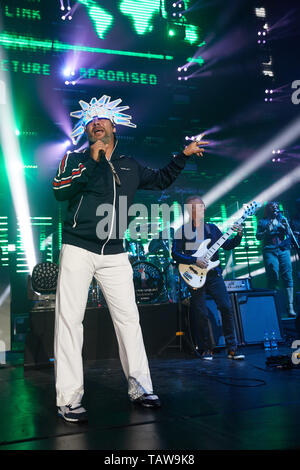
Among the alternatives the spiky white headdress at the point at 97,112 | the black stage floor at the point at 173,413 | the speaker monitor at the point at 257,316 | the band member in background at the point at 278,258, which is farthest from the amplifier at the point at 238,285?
the spiky white headdress at the point at 97,112

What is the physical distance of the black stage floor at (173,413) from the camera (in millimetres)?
1842

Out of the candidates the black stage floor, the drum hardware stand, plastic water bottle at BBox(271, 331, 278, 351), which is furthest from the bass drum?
plastic water bottle at BBox(271, 331, 278, 351)

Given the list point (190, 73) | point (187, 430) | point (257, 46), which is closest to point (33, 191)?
point (190, 73)

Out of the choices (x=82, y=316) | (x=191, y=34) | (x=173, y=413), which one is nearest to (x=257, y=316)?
(x=173, y=413)

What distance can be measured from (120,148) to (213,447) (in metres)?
8.55

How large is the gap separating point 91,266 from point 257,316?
4.16m

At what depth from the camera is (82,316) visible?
2625 millimetres

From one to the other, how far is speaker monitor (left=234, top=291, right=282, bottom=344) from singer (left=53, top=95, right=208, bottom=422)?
142 inches

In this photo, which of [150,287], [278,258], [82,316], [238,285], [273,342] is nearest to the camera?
[82,316]

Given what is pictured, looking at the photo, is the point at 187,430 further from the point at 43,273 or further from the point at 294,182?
the point at 294,182

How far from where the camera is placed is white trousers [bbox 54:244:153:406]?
246 cm

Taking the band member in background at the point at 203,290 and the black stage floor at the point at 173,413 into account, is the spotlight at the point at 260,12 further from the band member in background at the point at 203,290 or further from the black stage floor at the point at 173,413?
the black stage floor at the point at 173,413

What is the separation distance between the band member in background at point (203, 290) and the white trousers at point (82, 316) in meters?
2.45

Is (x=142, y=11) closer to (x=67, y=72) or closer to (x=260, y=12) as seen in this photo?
(x=67, y=72)
